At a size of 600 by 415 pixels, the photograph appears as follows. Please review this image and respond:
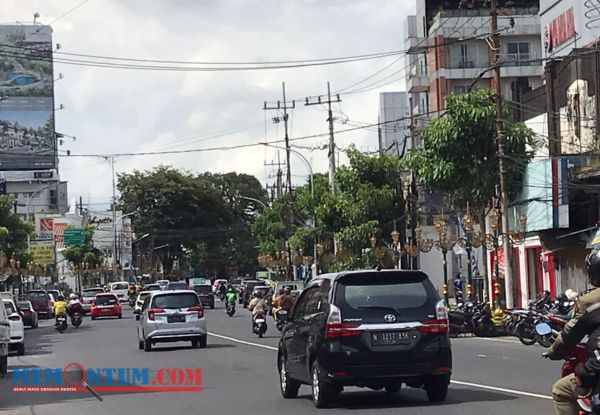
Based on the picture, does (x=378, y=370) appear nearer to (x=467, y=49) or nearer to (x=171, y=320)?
(x=171, y=320)

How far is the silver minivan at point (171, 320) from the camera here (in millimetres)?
31953

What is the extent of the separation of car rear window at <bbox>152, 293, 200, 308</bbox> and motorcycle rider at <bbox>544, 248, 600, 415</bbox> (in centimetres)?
2419

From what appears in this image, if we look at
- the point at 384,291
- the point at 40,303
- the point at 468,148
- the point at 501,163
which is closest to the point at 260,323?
the point at 468,148

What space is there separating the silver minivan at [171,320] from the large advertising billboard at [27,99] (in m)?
70.9

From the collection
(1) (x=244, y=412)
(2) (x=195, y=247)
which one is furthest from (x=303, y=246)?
(1) (x=244, y=412)

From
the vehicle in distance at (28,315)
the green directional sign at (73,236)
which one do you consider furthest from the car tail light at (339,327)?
the green directional sign at (73,236)

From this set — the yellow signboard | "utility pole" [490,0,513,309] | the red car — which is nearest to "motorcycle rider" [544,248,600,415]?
"utility pole" [490,0,513,309]

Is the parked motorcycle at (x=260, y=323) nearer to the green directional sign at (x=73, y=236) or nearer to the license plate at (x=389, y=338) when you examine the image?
the license plate at (x=389, y=338)

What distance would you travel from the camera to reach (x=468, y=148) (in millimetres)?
38938

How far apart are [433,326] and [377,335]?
754 millimetres

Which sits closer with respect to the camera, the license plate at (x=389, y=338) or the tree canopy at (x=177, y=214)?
the license plate at (x=389, y=338)

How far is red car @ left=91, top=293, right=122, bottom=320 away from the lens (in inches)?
2454

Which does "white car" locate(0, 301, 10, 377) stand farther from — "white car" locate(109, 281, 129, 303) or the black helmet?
"white car" locate(109, 281, 129, 303)

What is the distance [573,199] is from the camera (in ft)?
133
